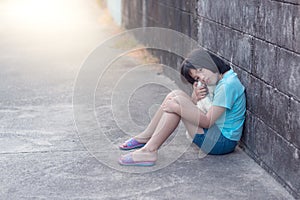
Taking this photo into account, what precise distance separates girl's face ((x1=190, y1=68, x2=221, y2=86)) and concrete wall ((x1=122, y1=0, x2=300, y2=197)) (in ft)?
0.78

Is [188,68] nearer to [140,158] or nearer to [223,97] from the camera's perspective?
[223,97]

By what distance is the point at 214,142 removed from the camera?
4.27 m

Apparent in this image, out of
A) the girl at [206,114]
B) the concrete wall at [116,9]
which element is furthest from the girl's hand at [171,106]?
the concrete wall at [116,9]

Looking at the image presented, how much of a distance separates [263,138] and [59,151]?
152cm

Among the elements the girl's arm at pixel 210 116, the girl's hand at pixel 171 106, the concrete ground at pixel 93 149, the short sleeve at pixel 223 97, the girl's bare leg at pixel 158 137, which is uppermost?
the short sleeve at pixel 223 97

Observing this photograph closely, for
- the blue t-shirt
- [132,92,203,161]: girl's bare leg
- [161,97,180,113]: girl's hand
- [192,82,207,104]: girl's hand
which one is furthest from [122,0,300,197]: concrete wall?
[161,97,180,113]: girl's hand

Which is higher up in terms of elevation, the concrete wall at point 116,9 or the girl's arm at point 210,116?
the girl's arm at point 210,116

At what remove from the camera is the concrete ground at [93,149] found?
3.75 m

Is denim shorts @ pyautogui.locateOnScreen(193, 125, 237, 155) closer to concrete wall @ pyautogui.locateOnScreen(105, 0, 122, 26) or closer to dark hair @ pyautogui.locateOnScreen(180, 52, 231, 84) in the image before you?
dark hair @ pyautogui.locateOnScreen(180, 52, 231, 84)

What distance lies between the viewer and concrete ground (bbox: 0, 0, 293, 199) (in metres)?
3.75

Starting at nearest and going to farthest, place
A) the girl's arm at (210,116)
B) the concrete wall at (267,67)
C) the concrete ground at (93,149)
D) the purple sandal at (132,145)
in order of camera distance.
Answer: the concrete wall at (267,67) < the concrete ground at (93,149) < the girl's arm at (210,116) < the purple sandal at (132,145)

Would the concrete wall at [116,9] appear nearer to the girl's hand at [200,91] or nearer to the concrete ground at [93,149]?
the concrete ground at [93,149]

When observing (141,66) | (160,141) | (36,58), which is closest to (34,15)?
(36,58)

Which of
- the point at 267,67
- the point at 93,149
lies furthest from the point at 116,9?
the point at 267,67
